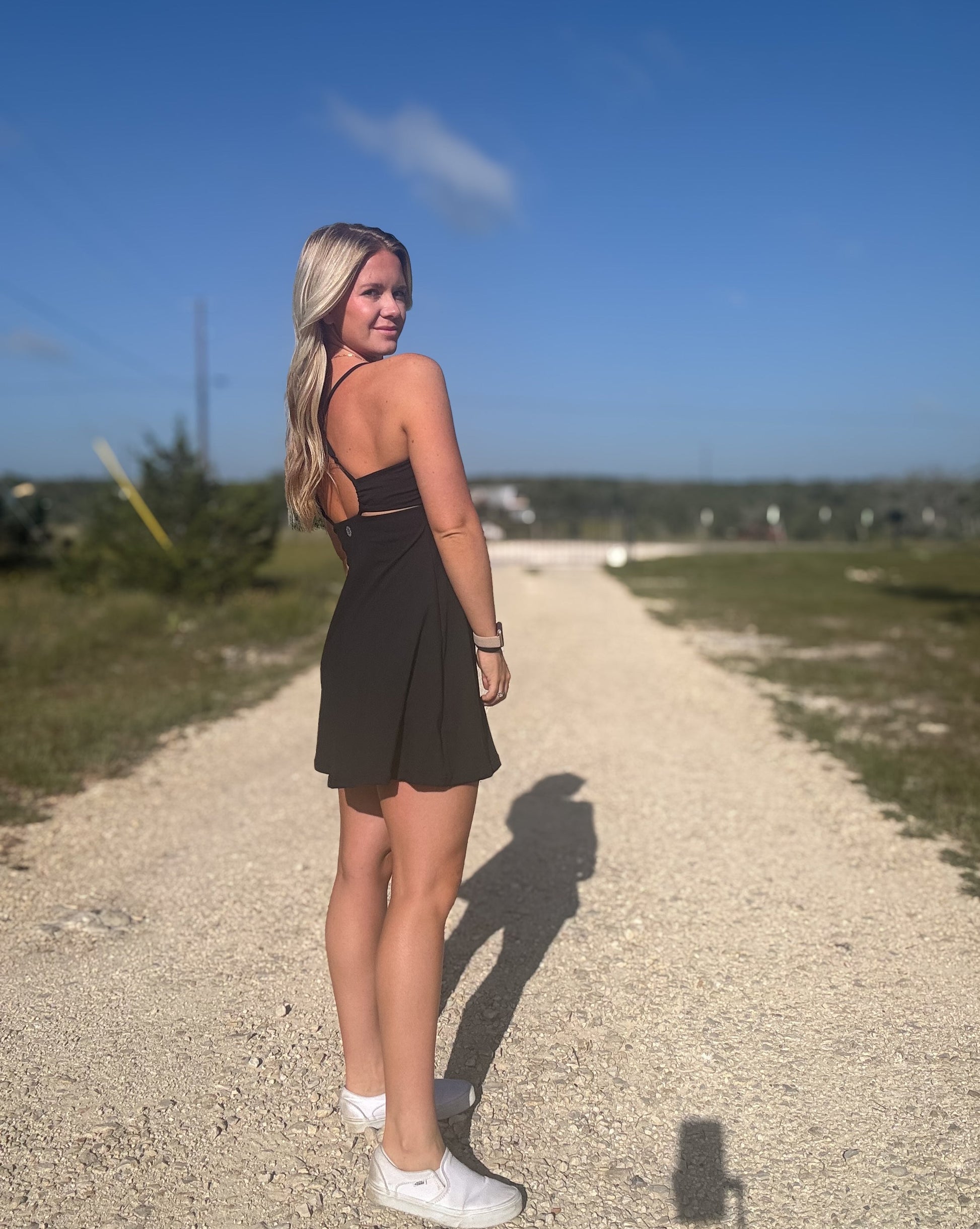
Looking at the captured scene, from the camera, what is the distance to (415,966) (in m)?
2.17

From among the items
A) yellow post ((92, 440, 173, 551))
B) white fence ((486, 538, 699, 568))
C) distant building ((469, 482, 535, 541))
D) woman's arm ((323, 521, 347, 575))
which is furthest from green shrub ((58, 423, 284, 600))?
distant building ((469, 482, 535, 541))

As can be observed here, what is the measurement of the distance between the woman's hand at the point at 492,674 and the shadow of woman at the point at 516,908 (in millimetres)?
1094

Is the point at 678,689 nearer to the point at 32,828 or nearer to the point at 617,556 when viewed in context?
the point at 32,828

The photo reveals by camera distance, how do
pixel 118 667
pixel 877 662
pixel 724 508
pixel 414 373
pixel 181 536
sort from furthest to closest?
pixel 724 508, pixel 181 536, pixel 877 662, pixel 118 667, pixel 414 373

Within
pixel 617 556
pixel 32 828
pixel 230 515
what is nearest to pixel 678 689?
pixel 32 828

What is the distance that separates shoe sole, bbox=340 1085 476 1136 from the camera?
2.42 m

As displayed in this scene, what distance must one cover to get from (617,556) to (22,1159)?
27.1m

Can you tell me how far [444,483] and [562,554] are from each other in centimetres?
2850

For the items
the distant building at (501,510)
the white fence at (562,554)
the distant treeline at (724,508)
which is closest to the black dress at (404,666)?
the distant treeline at (724,508)

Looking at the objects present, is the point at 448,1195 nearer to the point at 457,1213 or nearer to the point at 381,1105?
the point at 457,1213

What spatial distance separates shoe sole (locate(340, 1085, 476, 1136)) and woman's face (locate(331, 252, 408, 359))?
1765mm

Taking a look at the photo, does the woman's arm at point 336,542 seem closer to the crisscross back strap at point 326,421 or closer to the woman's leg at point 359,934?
the crisscross back strap at point 326,421

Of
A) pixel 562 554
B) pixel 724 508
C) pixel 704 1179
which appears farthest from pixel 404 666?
pixel 724 508

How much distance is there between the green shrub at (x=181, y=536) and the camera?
13703 mm
